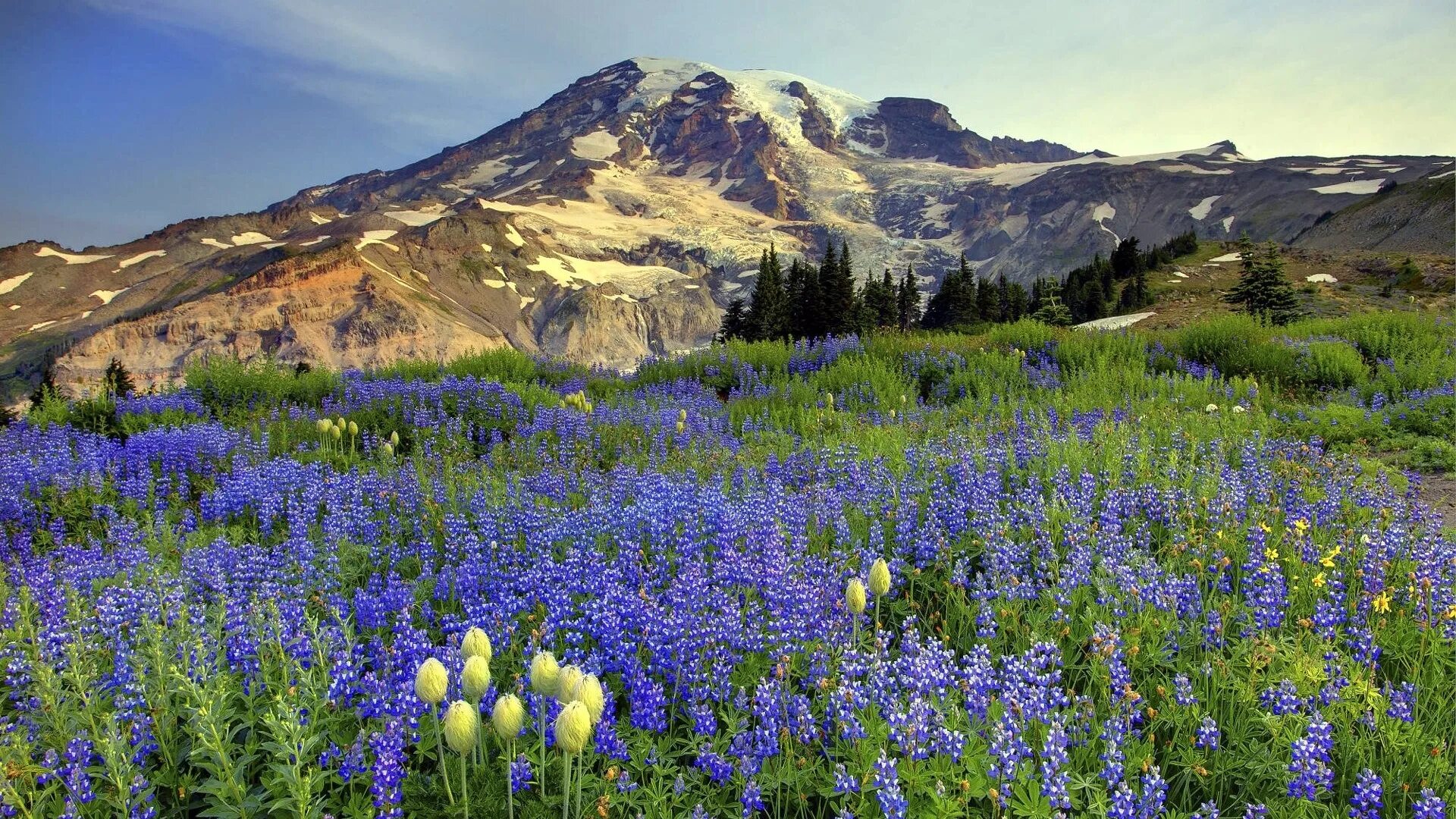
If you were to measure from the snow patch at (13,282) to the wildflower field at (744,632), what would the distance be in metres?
189

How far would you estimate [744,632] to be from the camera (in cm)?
288

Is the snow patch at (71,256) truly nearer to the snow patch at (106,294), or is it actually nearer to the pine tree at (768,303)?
the snow patch at (106,294)

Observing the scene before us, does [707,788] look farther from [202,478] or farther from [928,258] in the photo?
[928,258]

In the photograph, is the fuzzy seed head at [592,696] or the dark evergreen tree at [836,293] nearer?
the fuzzy seed head at [592,696]

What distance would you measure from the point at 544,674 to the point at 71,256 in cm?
20981

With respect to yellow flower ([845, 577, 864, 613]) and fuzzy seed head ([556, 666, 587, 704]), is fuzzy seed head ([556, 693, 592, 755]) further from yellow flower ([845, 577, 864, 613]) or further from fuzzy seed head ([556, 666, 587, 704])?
yellow flower ([845, 577, 864, 613])

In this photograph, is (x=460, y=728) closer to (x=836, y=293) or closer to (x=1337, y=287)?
(x=1337, y=287)

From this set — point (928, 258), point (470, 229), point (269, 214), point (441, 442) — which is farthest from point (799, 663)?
point (269, 214)

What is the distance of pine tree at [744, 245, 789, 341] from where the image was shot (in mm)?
39875

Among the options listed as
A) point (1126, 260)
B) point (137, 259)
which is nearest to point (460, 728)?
point (1126, 260)

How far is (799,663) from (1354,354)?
1073 cm

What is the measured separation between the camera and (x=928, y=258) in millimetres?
181875

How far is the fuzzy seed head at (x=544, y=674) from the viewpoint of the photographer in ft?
6.87

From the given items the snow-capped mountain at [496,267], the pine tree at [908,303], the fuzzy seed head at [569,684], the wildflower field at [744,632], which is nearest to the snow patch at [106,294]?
the snow-capped mountain at [496,267]
